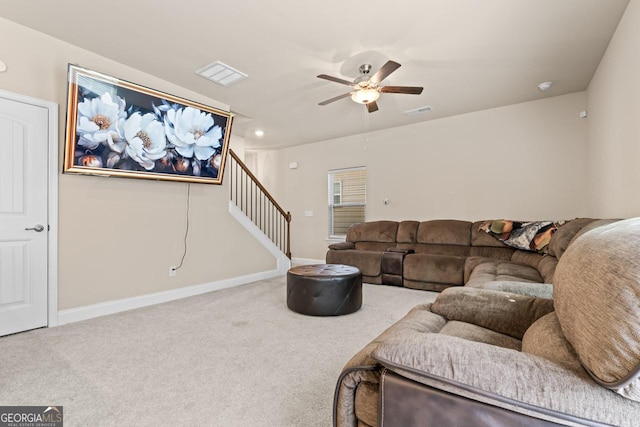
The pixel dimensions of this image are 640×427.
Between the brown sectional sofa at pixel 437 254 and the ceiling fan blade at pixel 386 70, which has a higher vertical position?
the ceiling fan blade at pixel 386 70

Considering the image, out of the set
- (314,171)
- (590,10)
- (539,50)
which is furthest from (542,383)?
(314,171)

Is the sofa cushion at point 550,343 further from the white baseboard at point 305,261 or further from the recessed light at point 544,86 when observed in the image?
the white baseboard at point 305,261

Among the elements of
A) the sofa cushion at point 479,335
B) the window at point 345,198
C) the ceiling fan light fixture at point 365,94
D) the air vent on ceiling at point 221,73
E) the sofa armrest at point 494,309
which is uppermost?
the air vent on ceiling at point 221,73

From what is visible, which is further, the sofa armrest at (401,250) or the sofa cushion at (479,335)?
the sofa armrest at (401,250)

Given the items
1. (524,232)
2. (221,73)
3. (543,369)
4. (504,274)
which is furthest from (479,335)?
(221,73)

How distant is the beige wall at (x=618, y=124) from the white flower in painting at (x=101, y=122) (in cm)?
443

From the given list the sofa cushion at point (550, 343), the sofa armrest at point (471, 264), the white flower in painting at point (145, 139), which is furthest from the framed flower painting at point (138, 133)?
the sofa cushion at point (550, 343)

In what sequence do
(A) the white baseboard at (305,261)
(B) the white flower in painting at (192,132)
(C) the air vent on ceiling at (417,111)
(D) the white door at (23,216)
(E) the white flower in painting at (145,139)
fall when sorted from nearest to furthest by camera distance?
(D) the white door at (23,216) → (E) the white flower in painting at (145,139) → (B) the white flower in painting at (192,132) → (C) the air vent on ceiling at (417,111) → (A) the white baseboard at (305,261)

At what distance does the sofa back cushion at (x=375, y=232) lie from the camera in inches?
207

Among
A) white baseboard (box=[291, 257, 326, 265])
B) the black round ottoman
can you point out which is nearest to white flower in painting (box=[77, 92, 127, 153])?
the black round ottoman

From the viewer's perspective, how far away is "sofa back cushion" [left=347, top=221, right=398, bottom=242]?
207 inches

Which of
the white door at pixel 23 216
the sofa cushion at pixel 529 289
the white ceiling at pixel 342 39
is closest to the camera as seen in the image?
the sofa cushion at pixel 529 289

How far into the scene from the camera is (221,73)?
3.57 meters

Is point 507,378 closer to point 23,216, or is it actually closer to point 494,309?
point 494,309
